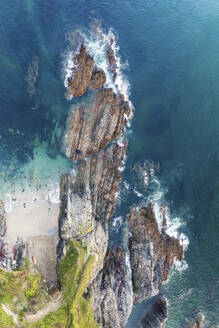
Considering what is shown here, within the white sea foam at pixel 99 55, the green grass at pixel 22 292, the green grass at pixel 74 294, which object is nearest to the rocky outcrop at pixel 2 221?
the green grass at pixel 22 292

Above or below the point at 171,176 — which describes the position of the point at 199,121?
above

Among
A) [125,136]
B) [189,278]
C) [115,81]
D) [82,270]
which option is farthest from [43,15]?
[189,278]

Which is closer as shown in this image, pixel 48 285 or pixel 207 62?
pixel 48 285

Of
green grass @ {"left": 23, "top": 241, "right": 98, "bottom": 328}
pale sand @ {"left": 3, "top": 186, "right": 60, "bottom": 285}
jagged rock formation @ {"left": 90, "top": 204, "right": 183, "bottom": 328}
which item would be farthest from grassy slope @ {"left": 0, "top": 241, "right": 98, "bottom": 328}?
pale sand @ {"left": 3, "top": 186, "right": 60, "bottom": 285}

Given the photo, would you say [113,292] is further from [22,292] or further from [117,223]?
[22,292]

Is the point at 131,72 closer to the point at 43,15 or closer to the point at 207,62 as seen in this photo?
the point at 207,62

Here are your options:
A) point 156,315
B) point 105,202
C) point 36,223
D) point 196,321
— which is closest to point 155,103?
point 105,202
